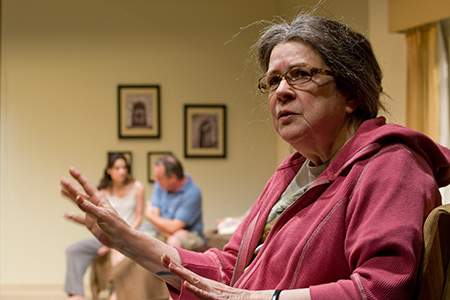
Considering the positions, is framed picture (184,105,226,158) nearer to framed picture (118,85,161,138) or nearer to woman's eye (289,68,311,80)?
framed picture (118,85,161,138)

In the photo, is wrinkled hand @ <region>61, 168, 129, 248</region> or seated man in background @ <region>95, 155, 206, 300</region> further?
seated man in background @ <region>95, 155, 206, 300</region>

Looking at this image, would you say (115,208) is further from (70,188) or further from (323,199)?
(323,199)

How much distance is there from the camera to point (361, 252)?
37.7 inches

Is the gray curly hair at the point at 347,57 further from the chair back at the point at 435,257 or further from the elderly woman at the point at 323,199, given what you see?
the chair back at the point at 435,257

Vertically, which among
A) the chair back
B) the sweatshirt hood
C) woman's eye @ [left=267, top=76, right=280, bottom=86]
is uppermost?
woman's eye @ [left=267, top=76, right=280, bottom=86]

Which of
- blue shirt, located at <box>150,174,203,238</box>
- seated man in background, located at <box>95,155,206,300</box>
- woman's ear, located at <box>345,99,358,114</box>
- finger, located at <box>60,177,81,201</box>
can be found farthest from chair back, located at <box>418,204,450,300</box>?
blue shirt, located at <box>150,174,203,238</box>

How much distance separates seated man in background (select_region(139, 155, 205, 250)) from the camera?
4230mm

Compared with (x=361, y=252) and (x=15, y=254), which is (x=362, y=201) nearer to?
(x=361, y=252)

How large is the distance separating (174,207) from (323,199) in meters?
3.29

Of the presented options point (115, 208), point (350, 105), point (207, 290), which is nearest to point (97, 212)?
point (207, 290)

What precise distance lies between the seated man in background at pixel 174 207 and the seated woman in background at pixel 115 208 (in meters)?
0.45

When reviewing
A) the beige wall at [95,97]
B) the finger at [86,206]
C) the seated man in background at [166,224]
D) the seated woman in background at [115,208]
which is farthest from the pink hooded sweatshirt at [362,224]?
the beige wall at [95,97]

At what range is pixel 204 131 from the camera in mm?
5609

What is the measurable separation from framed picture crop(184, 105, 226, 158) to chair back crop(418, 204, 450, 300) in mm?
4649
